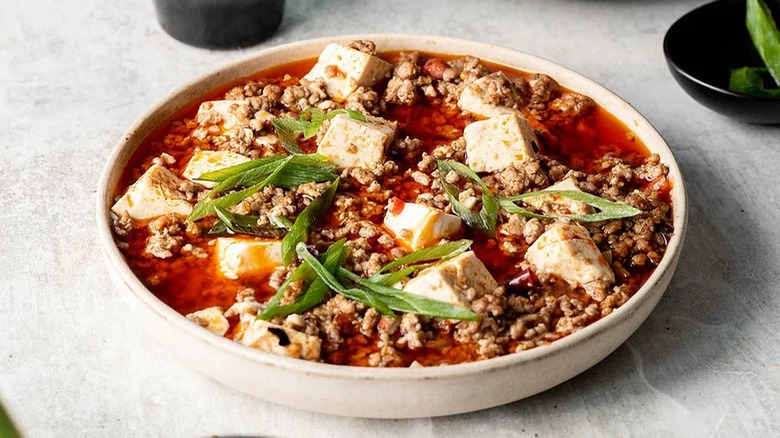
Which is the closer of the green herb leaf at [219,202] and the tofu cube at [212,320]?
the tofu cube at [212,320]

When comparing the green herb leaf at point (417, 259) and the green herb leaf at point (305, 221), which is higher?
the green herb leaf at point (417, 259)

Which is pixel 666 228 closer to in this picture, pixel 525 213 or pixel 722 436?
pixel 525 213

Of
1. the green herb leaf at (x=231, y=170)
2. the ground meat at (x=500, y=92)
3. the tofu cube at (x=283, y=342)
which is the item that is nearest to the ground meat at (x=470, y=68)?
the ground meat at (x=500, y=92)

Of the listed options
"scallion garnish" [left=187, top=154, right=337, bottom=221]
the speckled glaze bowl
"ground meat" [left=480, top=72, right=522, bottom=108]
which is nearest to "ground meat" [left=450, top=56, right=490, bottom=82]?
"ground meat" [left=480, top=72, right=522, bottom=108]

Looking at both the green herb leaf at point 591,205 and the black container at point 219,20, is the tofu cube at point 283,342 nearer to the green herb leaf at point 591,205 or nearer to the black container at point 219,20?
the green herb leaf at point 591,205

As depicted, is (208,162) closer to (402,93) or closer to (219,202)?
(219,202)

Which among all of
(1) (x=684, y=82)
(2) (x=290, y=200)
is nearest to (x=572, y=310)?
(2) (x=290, y=200)

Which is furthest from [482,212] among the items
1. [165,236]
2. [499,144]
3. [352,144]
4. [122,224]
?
[122,224]

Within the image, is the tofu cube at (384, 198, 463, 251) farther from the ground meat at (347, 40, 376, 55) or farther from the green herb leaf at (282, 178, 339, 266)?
the ground meat at (347, 40, 376, 55)
